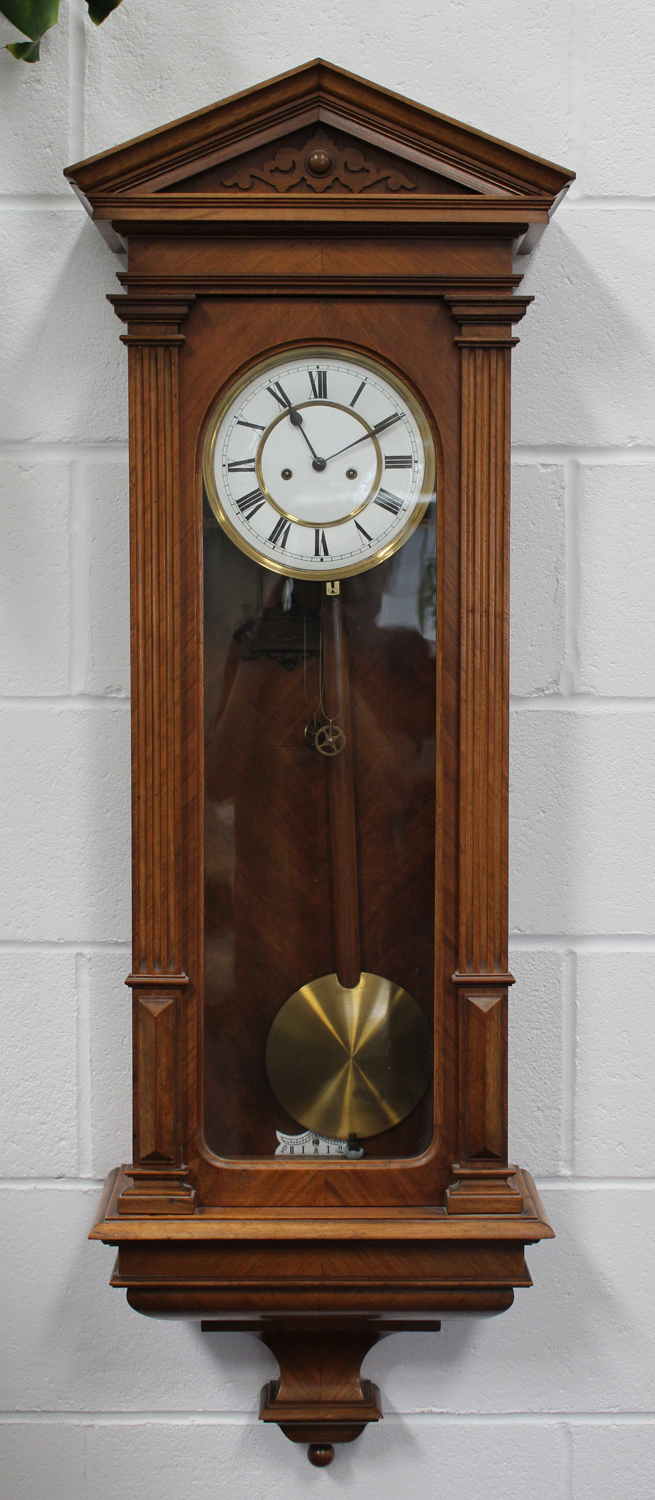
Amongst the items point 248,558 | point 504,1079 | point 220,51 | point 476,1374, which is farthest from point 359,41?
point 476,1374

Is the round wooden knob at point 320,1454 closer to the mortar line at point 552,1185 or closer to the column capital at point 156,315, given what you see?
the mortar line at point 552,1185

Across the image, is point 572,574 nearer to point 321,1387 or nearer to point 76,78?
point 76,78

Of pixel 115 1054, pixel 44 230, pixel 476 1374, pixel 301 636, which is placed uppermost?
pixel 44 230

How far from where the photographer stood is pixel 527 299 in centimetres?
65

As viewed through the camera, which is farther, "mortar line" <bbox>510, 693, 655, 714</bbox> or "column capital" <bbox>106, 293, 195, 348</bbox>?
"mortar line" <bbox>510, 693, 655, 714</bbox>

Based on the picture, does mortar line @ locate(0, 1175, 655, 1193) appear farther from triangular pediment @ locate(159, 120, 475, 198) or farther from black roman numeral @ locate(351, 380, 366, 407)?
triangular pediment @ locate(159, 120, 475, 198)

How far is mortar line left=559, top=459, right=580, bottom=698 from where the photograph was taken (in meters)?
0.78

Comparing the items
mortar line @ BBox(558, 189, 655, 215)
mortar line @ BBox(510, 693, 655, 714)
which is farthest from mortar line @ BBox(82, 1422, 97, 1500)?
mortar line @ BBox(558, 189, 655, 215)

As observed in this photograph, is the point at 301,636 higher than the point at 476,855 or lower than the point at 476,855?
higher

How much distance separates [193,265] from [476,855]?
1.40 ft

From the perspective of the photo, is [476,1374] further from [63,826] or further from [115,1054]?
[63,826]

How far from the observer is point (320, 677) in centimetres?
69

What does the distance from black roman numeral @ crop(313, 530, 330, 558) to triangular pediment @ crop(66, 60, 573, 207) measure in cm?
21

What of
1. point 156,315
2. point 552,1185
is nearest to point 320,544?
point 156,315
